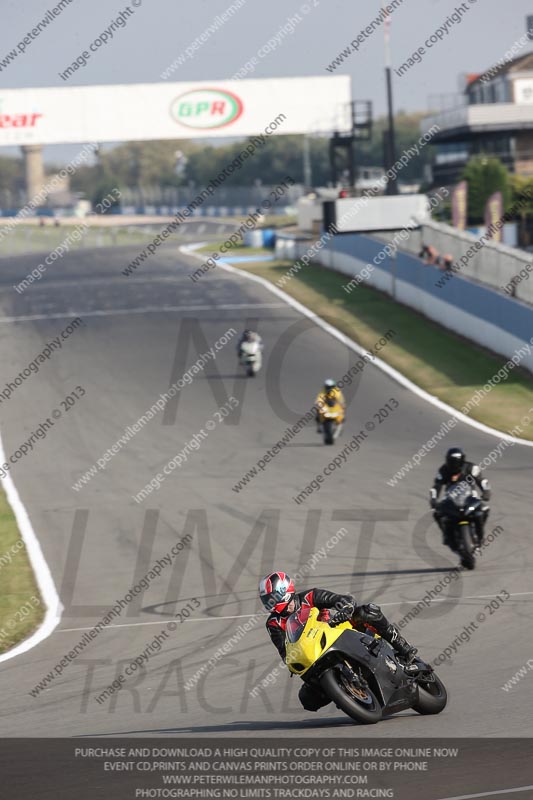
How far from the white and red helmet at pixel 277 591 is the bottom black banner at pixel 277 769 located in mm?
1001

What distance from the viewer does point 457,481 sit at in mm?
14266

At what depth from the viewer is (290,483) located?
66.0 feet

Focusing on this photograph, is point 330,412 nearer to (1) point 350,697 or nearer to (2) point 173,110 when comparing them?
(1) point 350,697

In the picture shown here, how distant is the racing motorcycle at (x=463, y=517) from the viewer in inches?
548

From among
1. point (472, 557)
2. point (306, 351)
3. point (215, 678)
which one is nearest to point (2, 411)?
point (306, 351)

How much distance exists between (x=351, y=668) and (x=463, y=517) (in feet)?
20.2

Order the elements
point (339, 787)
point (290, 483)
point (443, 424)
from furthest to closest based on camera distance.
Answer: point (443, 424), point (290, 483), point (339, 787)

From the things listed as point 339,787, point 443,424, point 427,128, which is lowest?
point 443,424

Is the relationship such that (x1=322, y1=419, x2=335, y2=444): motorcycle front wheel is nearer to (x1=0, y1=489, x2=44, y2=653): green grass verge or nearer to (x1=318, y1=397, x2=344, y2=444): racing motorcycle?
(x1=318, y1=397, x2=344, y2=444): racing motorcycle

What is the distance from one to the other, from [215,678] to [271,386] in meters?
18.7

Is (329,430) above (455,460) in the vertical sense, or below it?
below

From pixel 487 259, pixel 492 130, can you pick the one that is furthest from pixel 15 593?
pixel 492 130

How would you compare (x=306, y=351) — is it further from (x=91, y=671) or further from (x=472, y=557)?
(x=91, y=671)

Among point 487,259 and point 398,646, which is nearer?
point 398,646
